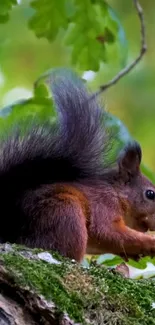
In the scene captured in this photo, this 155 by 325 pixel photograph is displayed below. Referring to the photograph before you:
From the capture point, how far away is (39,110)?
258 cm

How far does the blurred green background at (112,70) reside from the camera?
393 centimetres

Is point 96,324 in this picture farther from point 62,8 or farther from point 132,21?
point 132,21

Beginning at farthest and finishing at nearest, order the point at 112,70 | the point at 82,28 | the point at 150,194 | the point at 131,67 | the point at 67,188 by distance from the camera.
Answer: the point at 112,70 → the point at 82,28 → the point at 150,194 → the point at 131,67 → the point at 67,188

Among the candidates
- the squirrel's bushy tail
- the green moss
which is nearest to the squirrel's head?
the squirrel's bushy tail

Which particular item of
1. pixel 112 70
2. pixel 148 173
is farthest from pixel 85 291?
pixel 112 70

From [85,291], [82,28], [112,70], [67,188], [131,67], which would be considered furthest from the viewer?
[112,70]

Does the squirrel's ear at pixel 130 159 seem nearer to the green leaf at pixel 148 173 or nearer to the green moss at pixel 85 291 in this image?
the green leaf at pixel 148 173

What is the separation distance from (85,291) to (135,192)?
120 centimetres

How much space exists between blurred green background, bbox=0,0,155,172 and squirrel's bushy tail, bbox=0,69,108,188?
148 cm

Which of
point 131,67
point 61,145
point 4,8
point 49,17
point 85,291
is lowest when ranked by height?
point 85,291

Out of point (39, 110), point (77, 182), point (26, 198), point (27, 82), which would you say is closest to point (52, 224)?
point (26, 198)

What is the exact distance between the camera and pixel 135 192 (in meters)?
2.66

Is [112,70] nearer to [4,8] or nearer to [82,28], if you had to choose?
[82,28]

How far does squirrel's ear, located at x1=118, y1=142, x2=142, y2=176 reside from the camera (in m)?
2.59
